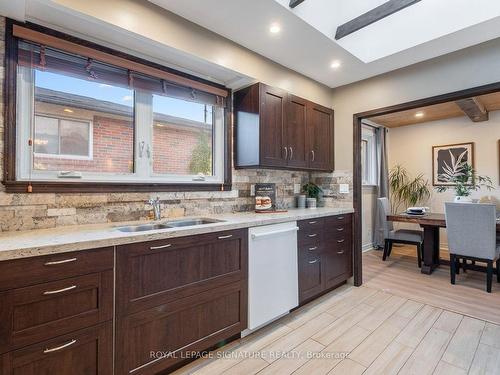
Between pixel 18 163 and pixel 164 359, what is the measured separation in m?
1.56

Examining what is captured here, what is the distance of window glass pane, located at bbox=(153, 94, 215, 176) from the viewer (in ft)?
7.70

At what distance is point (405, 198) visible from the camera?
17.1 feet

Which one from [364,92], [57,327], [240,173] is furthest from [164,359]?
[364,92]

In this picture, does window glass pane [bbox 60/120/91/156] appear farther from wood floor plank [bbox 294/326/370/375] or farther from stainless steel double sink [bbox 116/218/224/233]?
Result: wood floor plank [bbox 294/326/370/375]

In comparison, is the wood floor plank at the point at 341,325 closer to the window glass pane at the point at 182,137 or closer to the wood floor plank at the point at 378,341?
the wood floor plank at the point at 378,341

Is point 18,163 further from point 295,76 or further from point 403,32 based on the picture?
point 403,32

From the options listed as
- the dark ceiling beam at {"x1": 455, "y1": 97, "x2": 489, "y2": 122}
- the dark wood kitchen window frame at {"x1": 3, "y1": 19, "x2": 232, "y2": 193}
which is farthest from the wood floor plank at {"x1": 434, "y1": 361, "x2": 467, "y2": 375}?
the dark ceiling beam at {"x1": 455, "y1": 97, "x2": 489, "y2": 122}

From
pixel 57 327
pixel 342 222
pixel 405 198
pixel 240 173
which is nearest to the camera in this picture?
pixel 57 327

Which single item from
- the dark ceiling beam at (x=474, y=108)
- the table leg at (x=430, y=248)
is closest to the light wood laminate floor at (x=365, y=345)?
the table leg at (x=430, y=248)

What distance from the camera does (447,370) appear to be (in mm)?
1745

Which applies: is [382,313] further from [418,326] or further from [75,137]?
[75,137]

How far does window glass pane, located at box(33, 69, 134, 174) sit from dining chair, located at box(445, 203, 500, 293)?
12.1 ft

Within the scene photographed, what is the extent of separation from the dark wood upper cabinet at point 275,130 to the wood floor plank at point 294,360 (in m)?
1.59

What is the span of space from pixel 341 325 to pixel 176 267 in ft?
5.30
